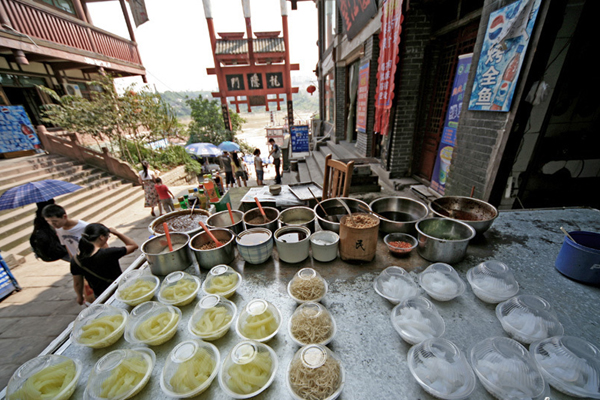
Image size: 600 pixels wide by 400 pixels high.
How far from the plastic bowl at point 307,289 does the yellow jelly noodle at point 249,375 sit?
541 millimetres

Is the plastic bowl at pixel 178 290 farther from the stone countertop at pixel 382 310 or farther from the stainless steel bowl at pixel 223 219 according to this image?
the stainless steel bowl at pixel 223 219

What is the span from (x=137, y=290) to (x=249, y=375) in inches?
54.5

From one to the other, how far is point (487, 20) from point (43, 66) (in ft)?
60.6

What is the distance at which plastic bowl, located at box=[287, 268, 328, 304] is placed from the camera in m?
1.85

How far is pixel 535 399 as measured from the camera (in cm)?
118

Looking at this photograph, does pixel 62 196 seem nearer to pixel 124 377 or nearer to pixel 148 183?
pixel 148 183

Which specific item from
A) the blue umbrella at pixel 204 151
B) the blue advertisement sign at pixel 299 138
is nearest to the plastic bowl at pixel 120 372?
the blue advertisement sign at pixel 299 138

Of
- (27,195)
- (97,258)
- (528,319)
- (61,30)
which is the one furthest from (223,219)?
(61,30)

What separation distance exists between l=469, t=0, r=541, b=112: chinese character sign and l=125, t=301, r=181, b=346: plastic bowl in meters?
4.69

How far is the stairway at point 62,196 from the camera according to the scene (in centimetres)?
660

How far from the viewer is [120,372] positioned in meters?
1.37

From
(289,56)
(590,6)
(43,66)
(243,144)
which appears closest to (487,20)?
(590,6)

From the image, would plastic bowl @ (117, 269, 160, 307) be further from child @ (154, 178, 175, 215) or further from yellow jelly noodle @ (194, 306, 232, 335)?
child @ (154, 178, 175, 215)

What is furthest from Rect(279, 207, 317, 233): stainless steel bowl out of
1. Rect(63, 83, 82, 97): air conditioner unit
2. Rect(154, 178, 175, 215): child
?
Rect(63, 83, 82, 97): air conditioner unit
